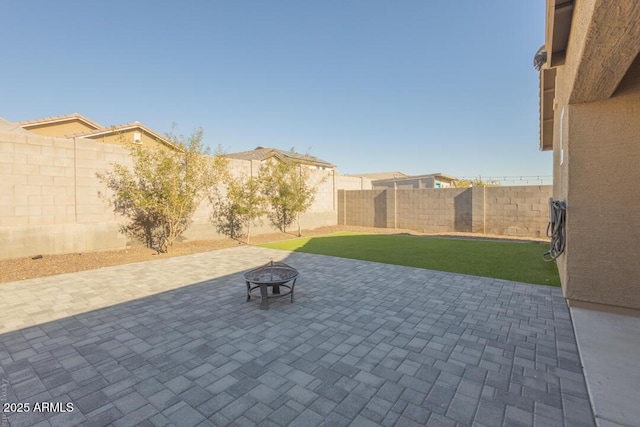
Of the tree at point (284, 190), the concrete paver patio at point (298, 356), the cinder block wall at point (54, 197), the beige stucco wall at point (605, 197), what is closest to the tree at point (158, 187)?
the cinder block wall at point (54, 197)

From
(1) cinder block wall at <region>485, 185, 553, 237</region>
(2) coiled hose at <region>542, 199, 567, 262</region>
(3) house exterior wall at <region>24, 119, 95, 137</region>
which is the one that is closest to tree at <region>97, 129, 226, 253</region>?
(2) coiled hose at <region>542, 199, 567, 262</region>

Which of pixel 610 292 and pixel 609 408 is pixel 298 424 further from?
pixel 610 292

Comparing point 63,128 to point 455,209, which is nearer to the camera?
point 455,209

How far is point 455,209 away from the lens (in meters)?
12.8

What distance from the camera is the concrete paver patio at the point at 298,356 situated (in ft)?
6.97

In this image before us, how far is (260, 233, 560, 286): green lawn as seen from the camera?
20.4 ft

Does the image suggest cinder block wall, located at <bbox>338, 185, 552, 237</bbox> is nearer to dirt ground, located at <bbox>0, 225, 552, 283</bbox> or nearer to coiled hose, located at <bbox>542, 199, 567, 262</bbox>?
dirt ground, located at <bbox>0, 225, 552, 283</bbox>

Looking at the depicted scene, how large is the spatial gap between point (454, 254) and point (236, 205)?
7.90 meters

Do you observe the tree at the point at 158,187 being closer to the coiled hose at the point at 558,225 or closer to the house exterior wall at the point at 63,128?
the coiled hose at the point at 558,225

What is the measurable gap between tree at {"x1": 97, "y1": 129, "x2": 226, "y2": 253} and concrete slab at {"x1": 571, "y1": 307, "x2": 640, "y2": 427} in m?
9.54

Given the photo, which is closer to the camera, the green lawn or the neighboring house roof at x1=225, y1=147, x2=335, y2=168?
the green lawn

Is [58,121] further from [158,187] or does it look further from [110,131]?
[158,187]

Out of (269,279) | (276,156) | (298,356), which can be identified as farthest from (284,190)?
(298,356)

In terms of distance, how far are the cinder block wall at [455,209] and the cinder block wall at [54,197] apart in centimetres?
1104
